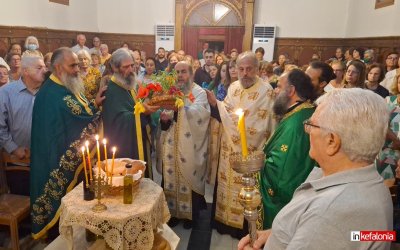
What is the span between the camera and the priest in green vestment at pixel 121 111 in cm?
359

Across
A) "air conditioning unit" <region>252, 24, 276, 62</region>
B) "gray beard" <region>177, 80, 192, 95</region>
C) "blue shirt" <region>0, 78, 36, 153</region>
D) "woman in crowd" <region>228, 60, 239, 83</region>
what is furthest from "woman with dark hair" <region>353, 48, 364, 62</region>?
"blue shirt" <region>0, 78, 36, 153</region>

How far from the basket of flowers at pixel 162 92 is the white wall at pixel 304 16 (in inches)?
419

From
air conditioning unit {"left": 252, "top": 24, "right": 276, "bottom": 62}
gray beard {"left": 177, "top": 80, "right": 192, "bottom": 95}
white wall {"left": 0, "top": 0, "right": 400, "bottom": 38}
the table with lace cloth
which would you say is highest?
white wall {"left": 0, "top": 0, "right": 400, "bottom": 38}

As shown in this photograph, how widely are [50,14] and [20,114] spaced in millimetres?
7975

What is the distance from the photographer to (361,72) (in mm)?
4434

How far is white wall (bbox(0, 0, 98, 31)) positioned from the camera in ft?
27.3

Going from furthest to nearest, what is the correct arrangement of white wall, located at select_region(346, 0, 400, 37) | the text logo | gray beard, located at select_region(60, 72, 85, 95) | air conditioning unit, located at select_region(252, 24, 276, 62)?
air conditioning unit, located at select_region(252, 24, 276, 62), white wall, located at select_region(346, 0, 400, 37), gray beard, located at select_region(60, 72, 85, 95), the text logo

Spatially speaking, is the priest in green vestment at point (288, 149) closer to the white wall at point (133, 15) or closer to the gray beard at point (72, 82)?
the gray beard at point (72, 82)

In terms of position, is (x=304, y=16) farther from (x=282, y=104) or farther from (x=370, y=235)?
(x=370, y=235)

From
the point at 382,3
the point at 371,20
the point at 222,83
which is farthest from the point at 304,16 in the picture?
the point at 222,83

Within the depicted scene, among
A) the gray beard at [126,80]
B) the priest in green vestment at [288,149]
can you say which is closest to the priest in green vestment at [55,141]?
the gray beard at [126,80]

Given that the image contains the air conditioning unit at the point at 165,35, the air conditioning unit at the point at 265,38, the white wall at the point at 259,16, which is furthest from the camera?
the air conditioning unit at the point at 165,35

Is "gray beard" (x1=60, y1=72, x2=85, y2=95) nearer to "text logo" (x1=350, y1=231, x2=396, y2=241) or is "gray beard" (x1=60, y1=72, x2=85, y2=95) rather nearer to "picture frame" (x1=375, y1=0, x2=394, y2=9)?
"text logo" (x1=350, y1=231, x2=396, y2=241)

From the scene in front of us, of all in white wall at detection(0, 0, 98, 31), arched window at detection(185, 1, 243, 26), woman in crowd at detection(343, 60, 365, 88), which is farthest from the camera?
arched window at detection(185, 1, 243, 26)
